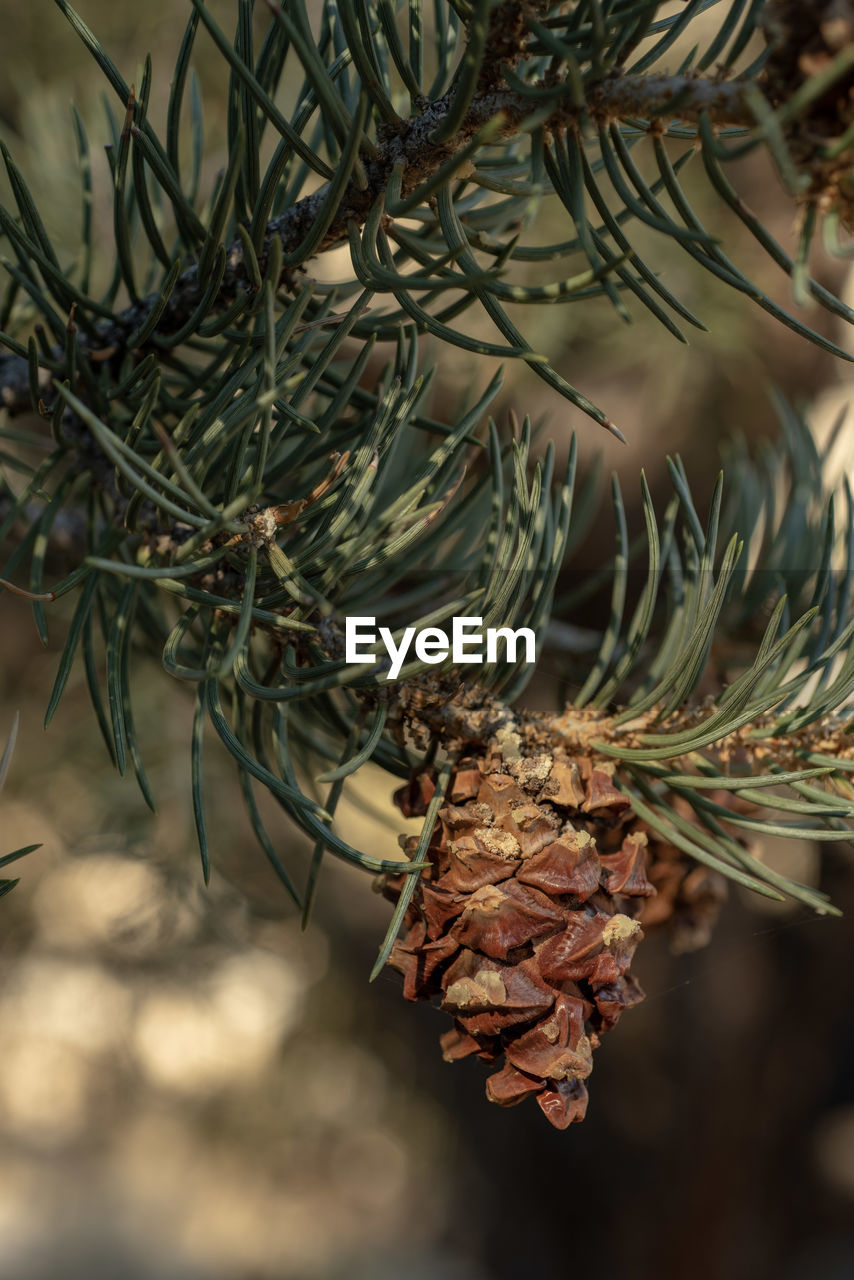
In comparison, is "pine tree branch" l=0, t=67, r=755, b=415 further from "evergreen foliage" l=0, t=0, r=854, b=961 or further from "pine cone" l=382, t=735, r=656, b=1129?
"pine cone" l=382, t=735, r=656, b=1129

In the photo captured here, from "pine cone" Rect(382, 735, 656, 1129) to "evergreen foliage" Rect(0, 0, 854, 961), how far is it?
0.01m

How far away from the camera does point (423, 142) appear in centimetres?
16

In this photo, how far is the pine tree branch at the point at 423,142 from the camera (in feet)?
0.44

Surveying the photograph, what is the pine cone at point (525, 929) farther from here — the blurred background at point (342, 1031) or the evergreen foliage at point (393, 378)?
the blurred background at point (342, 1031)

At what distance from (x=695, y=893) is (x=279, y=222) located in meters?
0.20

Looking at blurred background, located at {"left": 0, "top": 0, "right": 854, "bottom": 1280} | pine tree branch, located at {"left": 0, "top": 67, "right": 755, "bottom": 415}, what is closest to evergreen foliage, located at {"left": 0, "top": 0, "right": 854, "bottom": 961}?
pine tree branch, located at {"left": 0, "top": 67, "right": 755, "bottom": 415}

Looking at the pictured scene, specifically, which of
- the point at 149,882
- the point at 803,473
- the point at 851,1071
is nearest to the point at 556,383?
the point at 803,473

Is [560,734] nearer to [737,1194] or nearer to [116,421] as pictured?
[116,421]

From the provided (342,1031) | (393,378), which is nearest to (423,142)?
(393,378)

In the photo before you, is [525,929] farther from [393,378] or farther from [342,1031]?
[342,1031]

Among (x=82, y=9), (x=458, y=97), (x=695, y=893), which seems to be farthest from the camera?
(x=82, y=9)

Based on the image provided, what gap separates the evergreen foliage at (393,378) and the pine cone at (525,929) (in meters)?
0.01

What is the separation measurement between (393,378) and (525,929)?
0.39ft

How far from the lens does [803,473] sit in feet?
1.00
